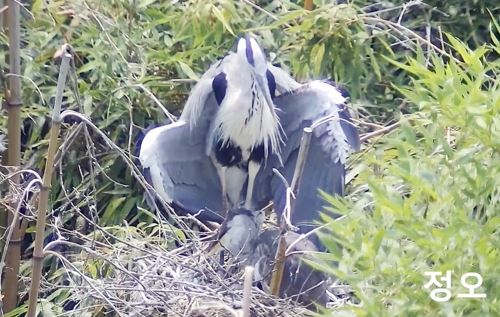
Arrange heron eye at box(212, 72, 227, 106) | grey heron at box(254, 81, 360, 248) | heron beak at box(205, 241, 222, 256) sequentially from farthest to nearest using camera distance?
heron eye at box(212, 72, 227, 106)
grey heron at box(254, 81, 360, 248)
heron beak at box(205, 241, 222, 256)

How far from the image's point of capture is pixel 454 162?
1.55 m

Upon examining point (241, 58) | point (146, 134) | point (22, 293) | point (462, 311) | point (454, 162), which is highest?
point (454, 162)

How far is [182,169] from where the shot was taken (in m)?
2.86

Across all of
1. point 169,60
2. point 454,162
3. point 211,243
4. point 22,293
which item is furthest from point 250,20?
point 454,162

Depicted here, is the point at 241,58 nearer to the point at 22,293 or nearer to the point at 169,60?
the point at 169,60

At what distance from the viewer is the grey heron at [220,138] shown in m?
2.72

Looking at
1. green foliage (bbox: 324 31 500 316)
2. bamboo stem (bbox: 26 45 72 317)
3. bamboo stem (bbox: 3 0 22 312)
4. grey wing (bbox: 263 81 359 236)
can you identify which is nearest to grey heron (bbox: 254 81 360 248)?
grey wing (bbox: 263 81 359 236)

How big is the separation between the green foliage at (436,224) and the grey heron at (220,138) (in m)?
1.11

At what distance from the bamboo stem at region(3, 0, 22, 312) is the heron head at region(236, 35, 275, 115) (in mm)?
593

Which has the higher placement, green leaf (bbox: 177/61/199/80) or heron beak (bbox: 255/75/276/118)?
heron beak (bbox: 255/75/276/118)

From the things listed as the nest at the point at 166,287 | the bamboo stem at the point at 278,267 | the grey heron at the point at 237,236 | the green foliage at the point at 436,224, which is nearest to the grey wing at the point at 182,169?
the grey heron at the point at 237,236

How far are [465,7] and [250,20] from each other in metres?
0.67

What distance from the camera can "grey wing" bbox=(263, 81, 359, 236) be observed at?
2.64 m

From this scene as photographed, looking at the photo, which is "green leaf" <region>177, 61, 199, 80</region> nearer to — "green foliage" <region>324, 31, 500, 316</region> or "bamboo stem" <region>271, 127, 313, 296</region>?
"bamboo stem" <region>271, 127, 313, 296</region>
